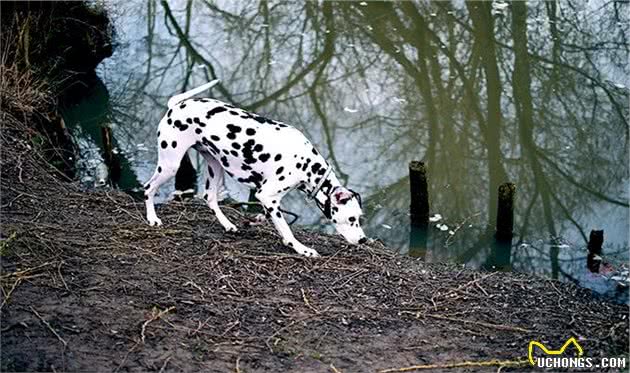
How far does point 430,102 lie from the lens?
44.3 feet

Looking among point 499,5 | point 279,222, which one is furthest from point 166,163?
point 499,5

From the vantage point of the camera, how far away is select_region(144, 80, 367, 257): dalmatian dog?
25.8 ft

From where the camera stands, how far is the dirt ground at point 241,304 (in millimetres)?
6238

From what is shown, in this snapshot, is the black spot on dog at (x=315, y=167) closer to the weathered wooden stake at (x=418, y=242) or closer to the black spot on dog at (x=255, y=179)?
the black spot on dog at (x=255, y=179)

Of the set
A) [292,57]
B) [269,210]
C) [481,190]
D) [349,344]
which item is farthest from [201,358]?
[292,57]

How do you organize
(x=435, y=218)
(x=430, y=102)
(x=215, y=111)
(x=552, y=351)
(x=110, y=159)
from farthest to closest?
(x=430, y=102) → (x=110, y=159) → (x=435, y=218) → (x=215, y=111) → (x=552, y=351)

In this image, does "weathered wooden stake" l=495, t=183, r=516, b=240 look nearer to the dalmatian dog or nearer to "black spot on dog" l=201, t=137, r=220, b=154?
the dalmatian dog

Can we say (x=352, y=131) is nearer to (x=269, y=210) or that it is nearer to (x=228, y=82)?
(x=228, y=82)

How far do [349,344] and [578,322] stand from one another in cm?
199

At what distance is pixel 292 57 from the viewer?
1506cm

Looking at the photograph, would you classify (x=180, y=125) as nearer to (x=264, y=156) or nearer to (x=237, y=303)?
(x=264, y=156)

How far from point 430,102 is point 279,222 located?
6044mm

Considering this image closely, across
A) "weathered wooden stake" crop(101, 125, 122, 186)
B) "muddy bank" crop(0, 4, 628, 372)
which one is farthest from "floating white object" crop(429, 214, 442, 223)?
"weathered wooden stake" crop(101, 125, 122, 186)

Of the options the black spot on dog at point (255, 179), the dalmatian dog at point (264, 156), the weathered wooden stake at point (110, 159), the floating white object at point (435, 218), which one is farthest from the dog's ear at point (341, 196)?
the weathered wooden stake at point (110, 159)
